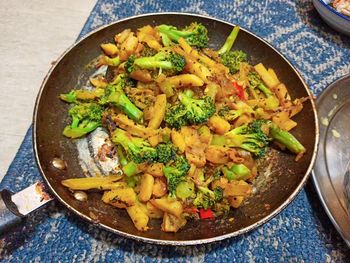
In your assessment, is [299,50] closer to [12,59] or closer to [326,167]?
[326,167]

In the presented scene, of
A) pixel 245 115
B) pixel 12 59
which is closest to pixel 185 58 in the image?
pixel 245 115

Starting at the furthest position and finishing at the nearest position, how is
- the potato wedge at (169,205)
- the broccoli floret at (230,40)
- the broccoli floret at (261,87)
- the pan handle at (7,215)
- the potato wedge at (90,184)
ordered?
the broccoli floret at (230,40)
the broccoli floret at (261,87)
the potato wedge at (90,184)
the potato wedge at (169,205)
the pan handle at (7,215)

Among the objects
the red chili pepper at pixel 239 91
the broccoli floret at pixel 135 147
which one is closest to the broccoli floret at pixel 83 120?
the broccoli floret at pixel 135 147

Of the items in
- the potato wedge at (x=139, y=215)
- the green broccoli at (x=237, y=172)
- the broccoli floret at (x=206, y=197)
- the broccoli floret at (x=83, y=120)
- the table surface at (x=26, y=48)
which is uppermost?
the green broccoli at (x=237, y=172)

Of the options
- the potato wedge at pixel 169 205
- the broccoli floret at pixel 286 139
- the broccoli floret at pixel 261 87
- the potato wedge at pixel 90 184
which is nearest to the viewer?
the potato wedge at pixel 169 205

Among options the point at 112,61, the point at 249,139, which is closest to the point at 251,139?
the point at 249,139

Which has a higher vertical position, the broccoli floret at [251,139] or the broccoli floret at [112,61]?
the broccoli floret at [251,139]

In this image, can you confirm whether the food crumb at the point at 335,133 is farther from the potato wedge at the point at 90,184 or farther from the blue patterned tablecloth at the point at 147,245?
the potato wedge at the point at 90,184

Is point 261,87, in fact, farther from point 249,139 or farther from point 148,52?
point 148,52
